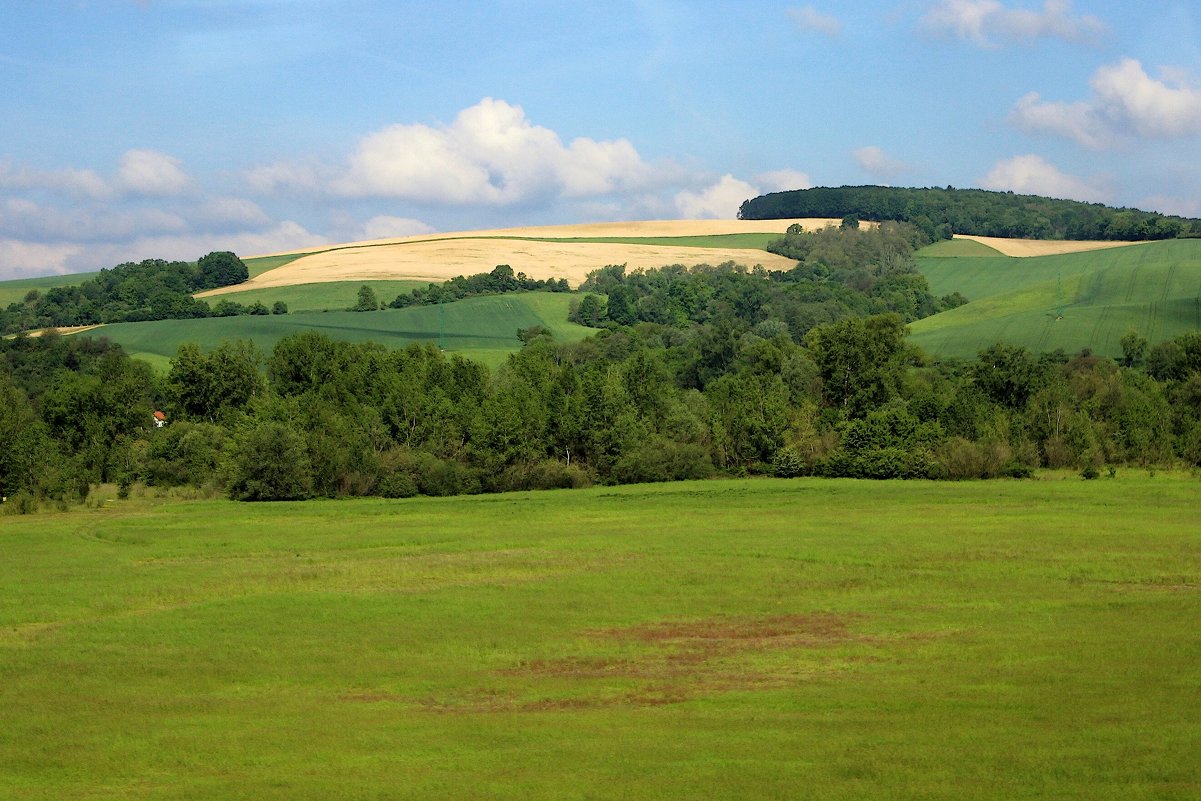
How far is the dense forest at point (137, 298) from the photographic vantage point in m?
165

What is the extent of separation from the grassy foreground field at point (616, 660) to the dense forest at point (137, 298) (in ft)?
318

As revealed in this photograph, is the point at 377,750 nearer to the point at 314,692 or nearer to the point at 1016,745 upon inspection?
the point at 314,692

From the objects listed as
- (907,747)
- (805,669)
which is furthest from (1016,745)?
(805,669)

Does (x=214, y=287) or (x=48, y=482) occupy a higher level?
(x=214, y=287)

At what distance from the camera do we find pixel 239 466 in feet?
303

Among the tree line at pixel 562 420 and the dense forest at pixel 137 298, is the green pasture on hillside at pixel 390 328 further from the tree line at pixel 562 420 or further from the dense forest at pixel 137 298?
the tree line at pixel 562 420

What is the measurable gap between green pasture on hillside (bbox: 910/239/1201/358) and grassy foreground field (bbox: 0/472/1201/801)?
214 feet

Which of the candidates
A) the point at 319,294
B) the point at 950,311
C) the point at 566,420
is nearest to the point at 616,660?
the point at 566,420

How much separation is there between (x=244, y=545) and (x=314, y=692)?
1395 inches

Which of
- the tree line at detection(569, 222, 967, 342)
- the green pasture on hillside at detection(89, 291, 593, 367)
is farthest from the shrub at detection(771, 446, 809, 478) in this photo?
the tree line at detection(569, 222, 967, 342)

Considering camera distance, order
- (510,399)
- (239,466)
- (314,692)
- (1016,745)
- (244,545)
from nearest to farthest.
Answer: (1016,745) → (314,692) → (244,545) → (239,466) → (510,399)

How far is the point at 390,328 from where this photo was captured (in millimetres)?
149625

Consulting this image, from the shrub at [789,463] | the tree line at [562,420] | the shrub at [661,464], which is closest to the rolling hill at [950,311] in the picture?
the tree line at [562,420]

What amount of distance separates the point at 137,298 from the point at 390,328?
1780 inches
